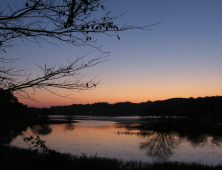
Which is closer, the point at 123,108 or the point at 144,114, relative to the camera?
the point at 144,114

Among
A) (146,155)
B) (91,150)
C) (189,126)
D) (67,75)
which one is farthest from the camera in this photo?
(189,126)

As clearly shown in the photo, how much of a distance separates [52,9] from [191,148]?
22.4m

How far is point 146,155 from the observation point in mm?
19031

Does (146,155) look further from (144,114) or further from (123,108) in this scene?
(123,108)

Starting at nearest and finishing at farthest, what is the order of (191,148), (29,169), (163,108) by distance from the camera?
(29,169)
(191,148)
(163,108)

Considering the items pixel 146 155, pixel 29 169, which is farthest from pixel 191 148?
pixel 29 169

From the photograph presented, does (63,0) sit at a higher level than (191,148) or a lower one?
higher

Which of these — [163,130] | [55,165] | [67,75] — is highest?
[67,75]

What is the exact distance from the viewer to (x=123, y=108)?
192750 mm

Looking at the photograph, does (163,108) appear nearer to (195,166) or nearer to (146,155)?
(146,155)

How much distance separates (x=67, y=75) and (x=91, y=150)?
17.1 meters

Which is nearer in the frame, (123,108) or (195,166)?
(195,166)

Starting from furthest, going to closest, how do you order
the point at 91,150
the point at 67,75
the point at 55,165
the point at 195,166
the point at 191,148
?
1. the point at 191,148
2. the point at 91,150
3. the point at 195,166
4. the point at 55,165
5. the point at 67,75

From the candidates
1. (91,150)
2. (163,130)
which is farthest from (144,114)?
(91,150)
